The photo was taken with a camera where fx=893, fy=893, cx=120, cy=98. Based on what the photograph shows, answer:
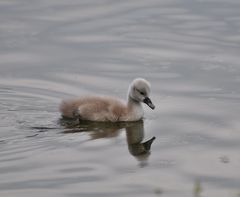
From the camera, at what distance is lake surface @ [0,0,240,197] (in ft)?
25.7

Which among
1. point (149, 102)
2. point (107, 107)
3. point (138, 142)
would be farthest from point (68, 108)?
point (138, 142)

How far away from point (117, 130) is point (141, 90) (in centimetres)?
61

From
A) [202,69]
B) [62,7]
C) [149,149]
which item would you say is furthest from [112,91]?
[62,7]

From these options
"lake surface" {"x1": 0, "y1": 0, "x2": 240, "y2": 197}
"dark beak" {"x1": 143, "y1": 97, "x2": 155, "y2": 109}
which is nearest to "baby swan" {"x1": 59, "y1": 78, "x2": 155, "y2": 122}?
"dark beak" {"x1": 143, "y1": 97, "x2": 155, "y2": 109}

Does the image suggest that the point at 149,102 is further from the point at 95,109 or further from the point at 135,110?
the point at 95,109

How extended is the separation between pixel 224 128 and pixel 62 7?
5.44 m

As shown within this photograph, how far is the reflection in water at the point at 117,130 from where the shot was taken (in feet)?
29.1

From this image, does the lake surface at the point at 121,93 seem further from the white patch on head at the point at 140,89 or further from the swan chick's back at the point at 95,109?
the white patch on head at the point at 140,89

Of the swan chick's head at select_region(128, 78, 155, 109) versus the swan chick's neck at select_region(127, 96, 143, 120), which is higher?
the swan chick's head at select_region(128, 78, 155, 109)

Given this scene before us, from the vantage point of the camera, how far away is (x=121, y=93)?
35.0 feet

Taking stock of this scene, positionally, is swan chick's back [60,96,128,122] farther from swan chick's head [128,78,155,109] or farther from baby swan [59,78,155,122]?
swan chick's head [128,78,155,109]

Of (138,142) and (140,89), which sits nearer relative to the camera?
(138,142)

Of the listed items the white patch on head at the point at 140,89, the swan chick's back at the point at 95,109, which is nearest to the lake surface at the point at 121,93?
the swan chick's back at the point at 95,109

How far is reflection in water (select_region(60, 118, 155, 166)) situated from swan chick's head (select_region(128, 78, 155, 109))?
244 millimetres
